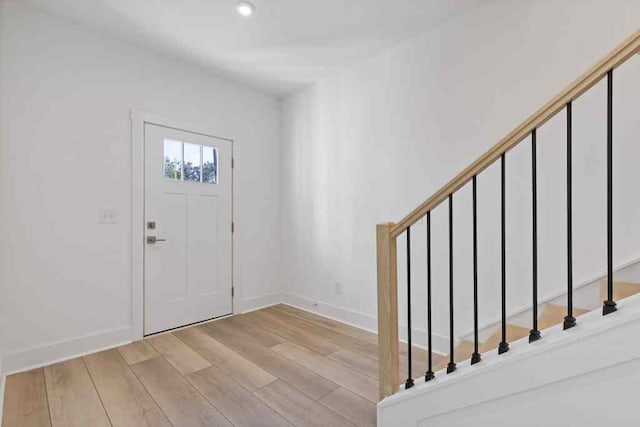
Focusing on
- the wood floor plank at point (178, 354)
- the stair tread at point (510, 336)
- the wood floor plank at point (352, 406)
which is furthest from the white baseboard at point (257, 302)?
the stair tread at point (510, 336)

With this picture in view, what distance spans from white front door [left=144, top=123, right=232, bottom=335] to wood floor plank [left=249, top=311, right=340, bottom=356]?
0.41m

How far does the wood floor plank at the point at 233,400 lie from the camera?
1637mm

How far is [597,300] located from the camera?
177 cm

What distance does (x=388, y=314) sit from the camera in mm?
1541

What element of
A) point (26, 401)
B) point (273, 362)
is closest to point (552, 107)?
point (273, 362)

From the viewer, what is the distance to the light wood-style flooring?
1.67 m

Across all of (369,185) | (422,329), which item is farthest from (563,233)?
(369,185)

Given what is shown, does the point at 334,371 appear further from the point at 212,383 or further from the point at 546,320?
the point at 546,320

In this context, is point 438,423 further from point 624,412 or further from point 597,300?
point 597,300

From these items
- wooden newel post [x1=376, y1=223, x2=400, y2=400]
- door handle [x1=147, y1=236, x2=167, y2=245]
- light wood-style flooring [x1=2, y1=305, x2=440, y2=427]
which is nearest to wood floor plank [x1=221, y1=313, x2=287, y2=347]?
light wood-style flooring [x1=2, y1=305, x2=440, y2=427]

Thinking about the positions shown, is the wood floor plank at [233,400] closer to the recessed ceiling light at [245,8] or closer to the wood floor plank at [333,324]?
the wood floor plank at [333,324]

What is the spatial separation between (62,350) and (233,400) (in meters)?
1.58

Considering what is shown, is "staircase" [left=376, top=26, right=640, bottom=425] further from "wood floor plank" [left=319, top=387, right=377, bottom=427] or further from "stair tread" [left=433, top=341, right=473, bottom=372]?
"wood floor plank" [left=319, top=387, right=377, bottom=427]

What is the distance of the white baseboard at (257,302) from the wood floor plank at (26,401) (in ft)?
5.59
